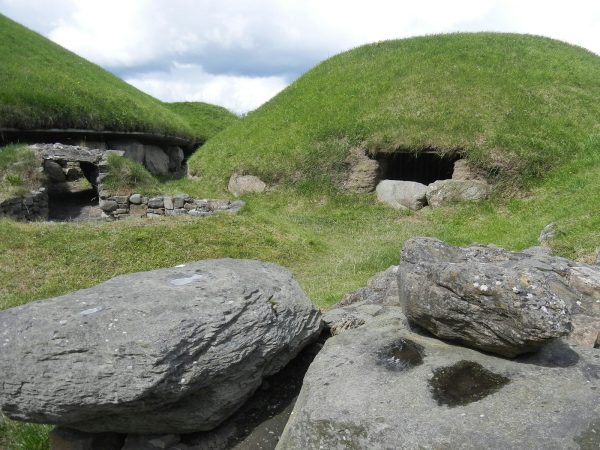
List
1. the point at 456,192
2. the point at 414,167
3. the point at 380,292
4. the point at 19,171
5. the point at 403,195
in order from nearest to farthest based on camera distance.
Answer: the point at 380,292 → the point at 19,171 → the point at 456,192 → the point at 403,195 → the point at 414,167

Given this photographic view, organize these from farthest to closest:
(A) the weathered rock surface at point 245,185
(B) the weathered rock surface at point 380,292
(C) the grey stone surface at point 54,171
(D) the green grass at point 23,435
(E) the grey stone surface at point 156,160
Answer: (E) the grey stone surface at point 156,160
(A) the weathered rock surface at point 245,185
(C) the grey stone surface at point 54,171
(B) the weathered rock surface at point 380,292
(D) the green grass at point 23,435

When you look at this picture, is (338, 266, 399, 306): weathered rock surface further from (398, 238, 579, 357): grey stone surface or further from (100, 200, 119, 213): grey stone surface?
(100, 200, 119, 213): grey stone surface

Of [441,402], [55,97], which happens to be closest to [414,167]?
[55,97]

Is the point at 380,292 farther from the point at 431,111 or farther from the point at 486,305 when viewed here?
the point at 431,111

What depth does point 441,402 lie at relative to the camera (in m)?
4.02

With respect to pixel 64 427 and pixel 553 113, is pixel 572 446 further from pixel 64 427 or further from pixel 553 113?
pixel 553 113

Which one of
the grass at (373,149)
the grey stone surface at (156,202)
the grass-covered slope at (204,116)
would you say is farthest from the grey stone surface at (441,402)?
the grass-covered slope at (204,116)

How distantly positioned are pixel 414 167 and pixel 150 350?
23.4 meters

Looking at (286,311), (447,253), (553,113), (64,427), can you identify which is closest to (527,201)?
(553,113)

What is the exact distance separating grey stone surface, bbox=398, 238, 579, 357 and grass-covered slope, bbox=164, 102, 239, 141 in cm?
Answer: 3602

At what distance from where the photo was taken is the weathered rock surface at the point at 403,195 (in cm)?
2148

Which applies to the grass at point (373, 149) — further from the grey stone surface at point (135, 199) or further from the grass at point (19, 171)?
the grass at point (19, 171)

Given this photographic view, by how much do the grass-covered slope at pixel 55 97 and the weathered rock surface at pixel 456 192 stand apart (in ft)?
52.4

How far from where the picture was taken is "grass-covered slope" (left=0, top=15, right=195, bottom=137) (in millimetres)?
23547
